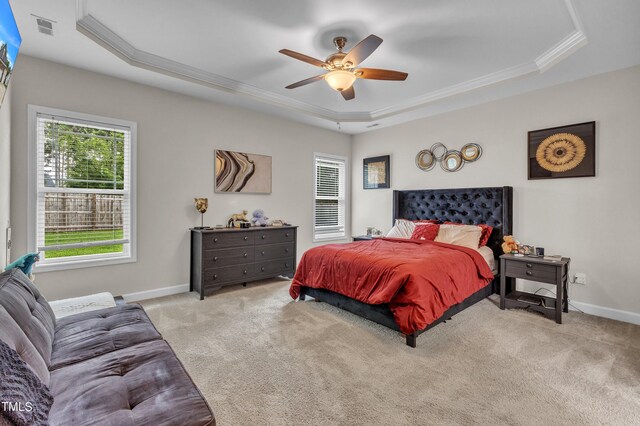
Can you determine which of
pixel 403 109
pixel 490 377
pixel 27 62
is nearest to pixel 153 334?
pixel 490 377

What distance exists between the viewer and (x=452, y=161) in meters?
4.68

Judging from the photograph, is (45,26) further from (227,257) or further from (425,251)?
(425,251)

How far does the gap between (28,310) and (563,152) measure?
509cm

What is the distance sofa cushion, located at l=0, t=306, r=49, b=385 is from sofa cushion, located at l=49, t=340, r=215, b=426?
8 cm

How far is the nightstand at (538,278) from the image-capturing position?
3.15 m

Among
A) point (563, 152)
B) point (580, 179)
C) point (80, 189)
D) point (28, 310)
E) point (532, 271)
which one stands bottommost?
point (532, 271)

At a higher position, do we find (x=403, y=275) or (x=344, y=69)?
(x=344, y=69)

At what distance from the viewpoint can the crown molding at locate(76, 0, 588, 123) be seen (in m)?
2.71

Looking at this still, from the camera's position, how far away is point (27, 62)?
10.1 feet

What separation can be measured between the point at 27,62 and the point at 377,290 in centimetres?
425

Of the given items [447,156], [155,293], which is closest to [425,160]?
[447,156]

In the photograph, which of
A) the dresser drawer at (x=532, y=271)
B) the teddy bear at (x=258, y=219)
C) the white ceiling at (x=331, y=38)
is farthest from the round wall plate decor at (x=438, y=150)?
the teddy bear at (x=258, y=219)

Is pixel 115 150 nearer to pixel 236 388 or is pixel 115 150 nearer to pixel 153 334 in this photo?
pixel 153 334

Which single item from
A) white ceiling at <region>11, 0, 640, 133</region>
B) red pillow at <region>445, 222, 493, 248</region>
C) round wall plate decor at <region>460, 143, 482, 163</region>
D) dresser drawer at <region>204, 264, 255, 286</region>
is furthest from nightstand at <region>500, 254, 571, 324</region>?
dresser drawer at <region>204, 264, 255, 286</region>
